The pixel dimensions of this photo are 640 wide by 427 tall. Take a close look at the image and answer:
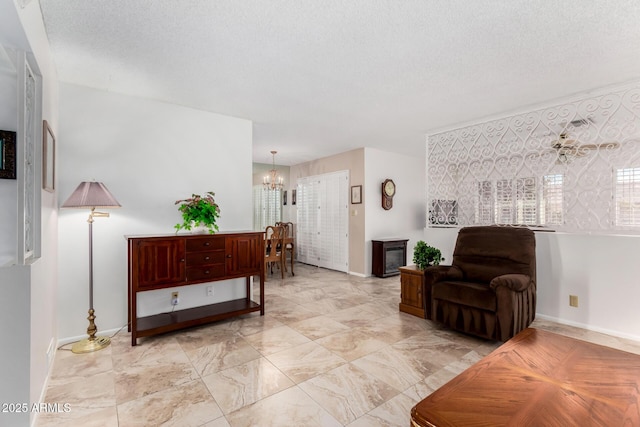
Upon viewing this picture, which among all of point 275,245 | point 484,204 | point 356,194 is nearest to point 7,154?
point 275,245

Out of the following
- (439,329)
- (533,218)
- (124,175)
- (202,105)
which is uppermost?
(202,105)

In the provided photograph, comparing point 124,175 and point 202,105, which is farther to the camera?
point 202,105

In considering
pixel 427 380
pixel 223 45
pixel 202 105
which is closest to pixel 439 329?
pixel 427 380

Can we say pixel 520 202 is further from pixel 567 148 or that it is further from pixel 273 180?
pixel 273 180

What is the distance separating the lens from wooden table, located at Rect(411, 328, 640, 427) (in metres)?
1.19

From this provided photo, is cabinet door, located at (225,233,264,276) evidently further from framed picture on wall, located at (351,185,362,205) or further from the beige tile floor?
framed picture on wall, located at (351,185,362,205)

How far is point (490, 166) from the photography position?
13.1 feet

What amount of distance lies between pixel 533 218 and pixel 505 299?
4.86 ft

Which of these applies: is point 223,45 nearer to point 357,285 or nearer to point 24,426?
point 24,426

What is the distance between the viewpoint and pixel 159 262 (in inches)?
A: 113

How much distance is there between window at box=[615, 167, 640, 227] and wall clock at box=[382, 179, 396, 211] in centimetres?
332

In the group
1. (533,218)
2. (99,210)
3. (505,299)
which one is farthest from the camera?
(533,218)

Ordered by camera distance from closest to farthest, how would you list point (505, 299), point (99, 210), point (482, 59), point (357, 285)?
1. point (482, 59)
2. point (505, 299)
3. point (99, 210)
4. point (357, 285)

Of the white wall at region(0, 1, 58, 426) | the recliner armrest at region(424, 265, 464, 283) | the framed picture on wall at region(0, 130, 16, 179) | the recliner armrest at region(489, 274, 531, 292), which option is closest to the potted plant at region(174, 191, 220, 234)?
the white wall at region(0, 1, 58, 426)
